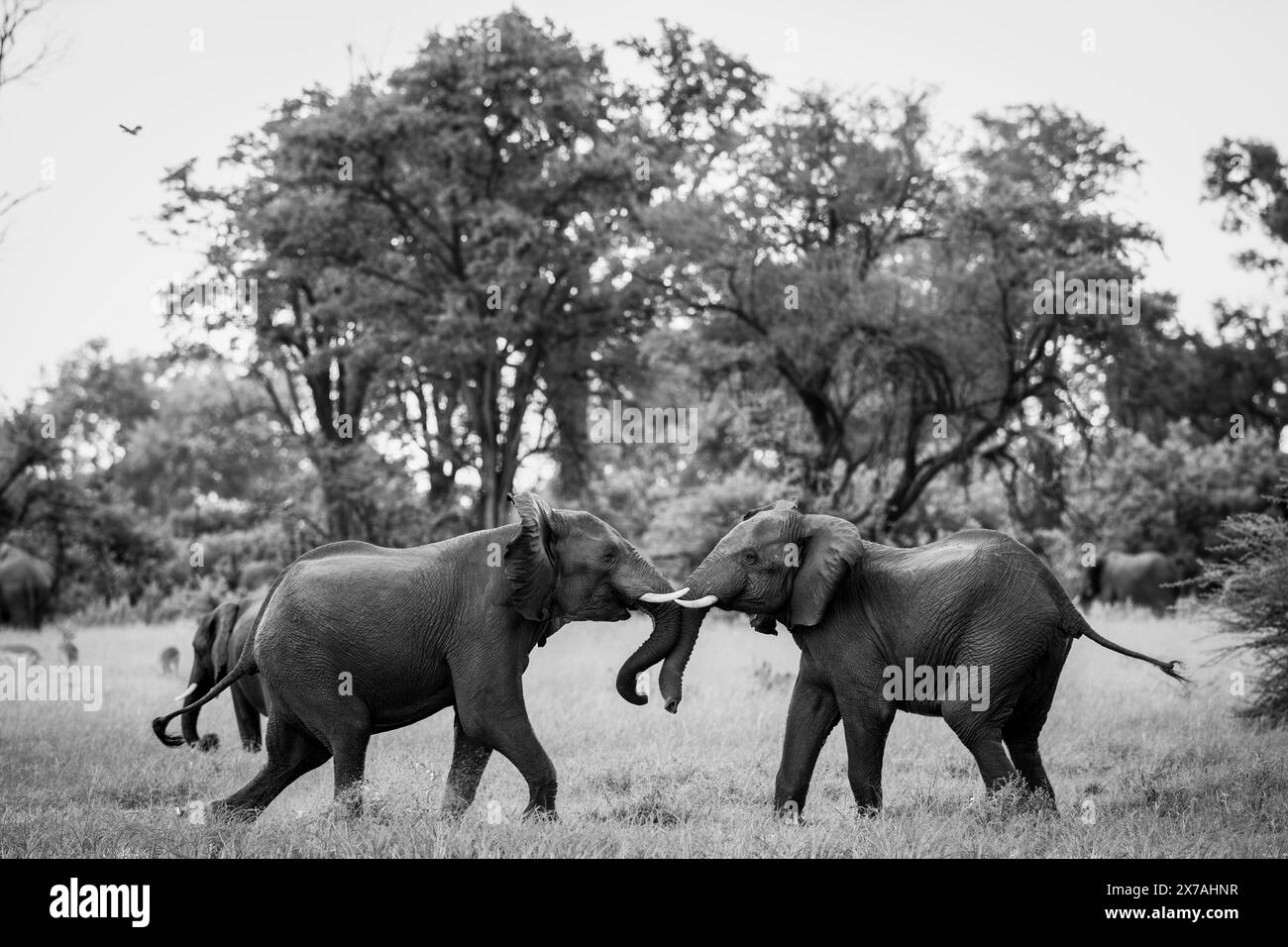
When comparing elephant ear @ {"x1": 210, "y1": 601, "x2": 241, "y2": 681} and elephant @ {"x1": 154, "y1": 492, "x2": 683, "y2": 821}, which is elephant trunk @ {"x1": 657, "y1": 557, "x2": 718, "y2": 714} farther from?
elephant ear @ {"x1": 210, "y1": 601, "x2": 241, "y2": 681}

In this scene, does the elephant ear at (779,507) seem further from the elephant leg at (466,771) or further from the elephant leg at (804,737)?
the elephant leg at (466,771)

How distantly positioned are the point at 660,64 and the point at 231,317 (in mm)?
13213

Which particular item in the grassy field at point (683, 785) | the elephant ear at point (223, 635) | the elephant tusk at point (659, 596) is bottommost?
the grassy field at point (683, 785)

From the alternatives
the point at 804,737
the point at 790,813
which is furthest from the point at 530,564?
the point at 790,813

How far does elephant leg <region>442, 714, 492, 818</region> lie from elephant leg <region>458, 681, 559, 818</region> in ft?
1.38

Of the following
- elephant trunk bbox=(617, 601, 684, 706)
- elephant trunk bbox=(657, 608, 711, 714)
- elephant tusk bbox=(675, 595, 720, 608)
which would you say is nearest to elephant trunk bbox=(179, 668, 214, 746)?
elephant trunk bbox=(617, 601, 684, 706)

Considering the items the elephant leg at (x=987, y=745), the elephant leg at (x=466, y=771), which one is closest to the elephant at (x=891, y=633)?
the elephant leg at (x=987, y=745)

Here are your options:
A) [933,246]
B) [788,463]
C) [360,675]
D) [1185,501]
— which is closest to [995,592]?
[360,675]

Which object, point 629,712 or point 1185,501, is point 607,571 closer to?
point 629,712

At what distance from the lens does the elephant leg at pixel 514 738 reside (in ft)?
27.3

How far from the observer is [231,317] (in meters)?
35.2

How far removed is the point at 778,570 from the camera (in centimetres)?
914

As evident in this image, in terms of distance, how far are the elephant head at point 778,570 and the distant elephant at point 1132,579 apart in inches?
888

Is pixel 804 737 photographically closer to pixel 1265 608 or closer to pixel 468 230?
pixel 1265 608
